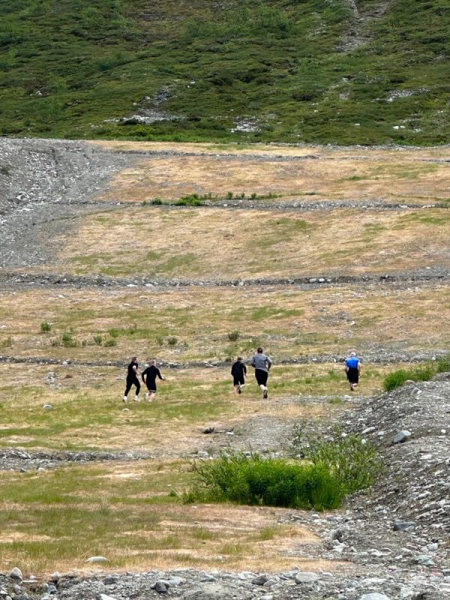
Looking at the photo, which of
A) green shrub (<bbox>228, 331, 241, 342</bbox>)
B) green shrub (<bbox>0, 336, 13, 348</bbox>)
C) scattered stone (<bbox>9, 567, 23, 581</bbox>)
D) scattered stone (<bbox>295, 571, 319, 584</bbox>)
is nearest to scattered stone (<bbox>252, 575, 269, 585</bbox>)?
scattered stone (<bbox>295, 571, 319, 584</bbox>)

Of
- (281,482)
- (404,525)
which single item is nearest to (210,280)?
(281,482)

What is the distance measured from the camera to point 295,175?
8688 centimetres

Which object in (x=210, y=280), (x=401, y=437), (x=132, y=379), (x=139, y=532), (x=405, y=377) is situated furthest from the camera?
(x=210, y=280)

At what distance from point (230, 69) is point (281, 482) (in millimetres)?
126156

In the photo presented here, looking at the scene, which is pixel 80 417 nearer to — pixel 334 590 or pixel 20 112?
pixel 334 590

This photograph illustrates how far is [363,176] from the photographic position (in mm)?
85000

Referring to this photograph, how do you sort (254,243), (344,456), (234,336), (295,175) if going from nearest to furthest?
(344,456), (234,336), (254,243), (295,175)

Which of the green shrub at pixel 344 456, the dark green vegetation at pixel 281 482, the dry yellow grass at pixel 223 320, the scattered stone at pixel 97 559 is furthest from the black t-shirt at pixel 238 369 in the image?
the scattered stone at pixel 97 559

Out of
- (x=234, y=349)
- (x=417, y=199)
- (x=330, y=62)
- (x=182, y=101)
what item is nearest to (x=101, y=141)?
(x=182, y=101)

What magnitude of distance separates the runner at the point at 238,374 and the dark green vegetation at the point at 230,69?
69301 millimetres

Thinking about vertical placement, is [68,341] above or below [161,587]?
above

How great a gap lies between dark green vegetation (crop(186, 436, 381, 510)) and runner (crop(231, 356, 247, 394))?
14.5 metres

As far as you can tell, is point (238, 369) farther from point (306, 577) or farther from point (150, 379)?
point (306, 577)

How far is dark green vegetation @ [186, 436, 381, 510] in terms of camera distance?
76.2ft
